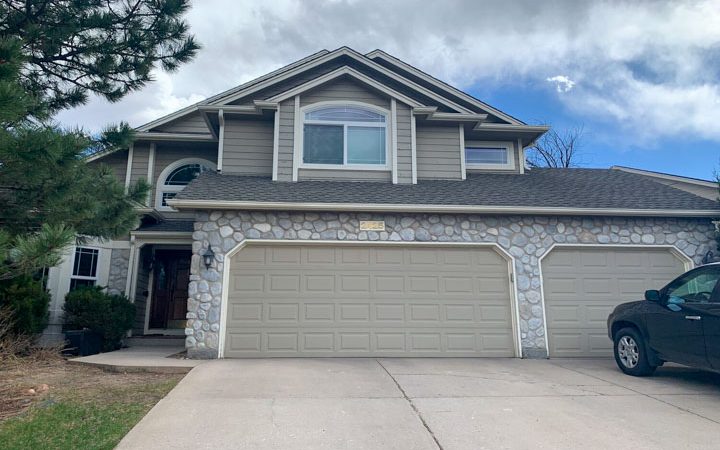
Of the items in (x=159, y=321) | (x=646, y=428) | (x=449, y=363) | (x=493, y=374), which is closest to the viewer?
(x=646, y=428)

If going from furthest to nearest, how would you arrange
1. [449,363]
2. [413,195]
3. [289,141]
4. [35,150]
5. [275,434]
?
[289,141] → [413,195] → [449,363] → [35,150] → [275,434]

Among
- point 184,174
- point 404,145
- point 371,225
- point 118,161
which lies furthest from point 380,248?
point 118,161

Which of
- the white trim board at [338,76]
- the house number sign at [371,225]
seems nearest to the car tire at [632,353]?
the house number sign at [371,225]

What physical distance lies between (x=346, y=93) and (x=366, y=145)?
1.33m

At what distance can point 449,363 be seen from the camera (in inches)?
300

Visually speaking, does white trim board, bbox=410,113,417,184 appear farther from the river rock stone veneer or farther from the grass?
the grass

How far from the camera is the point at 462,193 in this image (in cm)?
927

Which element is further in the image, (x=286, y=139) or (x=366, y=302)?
(x=286, y=139)

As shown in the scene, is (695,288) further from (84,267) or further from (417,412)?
(84,267)

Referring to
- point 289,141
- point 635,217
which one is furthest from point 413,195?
point 635,217

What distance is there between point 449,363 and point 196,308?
4.59 metres

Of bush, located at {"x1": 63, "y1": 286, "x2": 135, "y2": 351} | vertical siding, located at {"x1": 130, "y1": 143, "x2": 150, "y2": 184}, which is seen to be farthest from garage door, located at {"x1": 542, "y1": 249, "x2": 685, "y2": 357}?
vertical siding, located at {"x1": 130, "y1": 143, "x2": 150, "y2": 184}

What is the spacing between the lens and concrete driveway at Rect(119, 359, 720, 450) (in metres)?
3.89

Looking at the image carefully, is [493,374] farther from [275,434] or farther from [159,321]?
[159,321]
